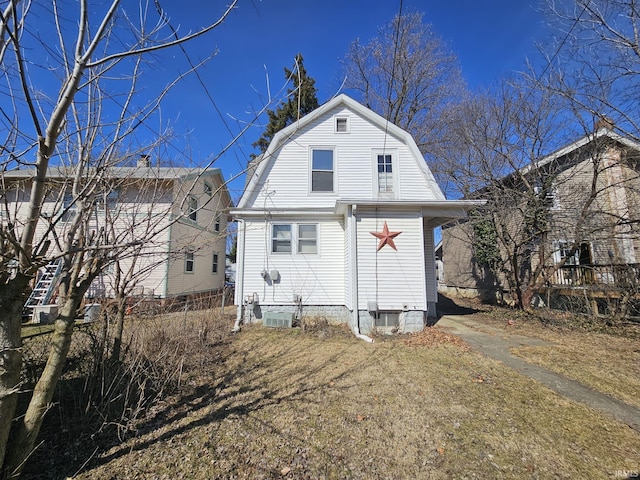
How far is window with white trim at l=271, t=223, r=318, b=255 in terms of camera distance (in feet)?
28.6

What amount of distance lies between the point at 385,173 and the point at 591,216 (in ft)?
Result: 20.7

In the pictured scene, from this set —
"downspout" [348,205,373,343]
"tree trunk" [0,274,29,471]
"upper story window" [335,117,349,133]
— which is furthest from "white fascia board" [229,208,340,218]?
"tree trunk" [0,274,29,471]

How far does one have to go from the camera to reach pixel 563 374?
15.2 ft

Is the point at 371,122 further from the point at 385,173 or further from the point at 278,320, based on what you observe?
the point at 278,320

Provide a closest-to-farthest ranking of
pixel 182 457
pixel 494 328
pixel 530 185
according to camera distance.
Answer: pixel 182 457, pixel 494 328, pixel 530 185

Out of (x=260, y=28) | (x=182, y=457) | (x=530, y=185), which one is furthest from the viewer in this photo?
(x=530, y=185)

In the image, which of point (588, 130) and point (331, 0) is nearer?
point (331, 0)

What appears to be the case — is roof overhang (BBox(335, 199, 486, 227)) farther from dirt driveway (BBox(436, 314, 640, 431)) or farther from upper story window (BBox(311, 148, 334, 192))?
dirt driveway (BBox(436, 314, 640, 431))

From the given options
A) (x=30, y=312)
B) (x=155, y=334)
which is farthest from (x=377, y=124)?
(x=30, y=312)

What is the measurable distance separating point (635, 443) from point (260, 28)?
18.7 feet

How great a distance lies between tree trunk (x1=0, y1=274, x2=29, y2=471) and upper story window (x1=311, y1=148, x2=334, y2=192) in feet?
25.0

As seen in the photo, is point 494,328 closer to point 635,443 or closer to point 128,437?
point 635,443

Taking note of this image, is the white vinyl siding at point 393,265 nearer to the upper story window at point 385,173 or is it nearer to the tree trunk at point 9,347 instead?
the upper story window at point 385,173

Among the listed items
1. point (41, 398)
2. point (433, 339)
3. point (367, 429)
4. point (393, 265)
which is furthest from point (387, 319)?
point (41, 398)
